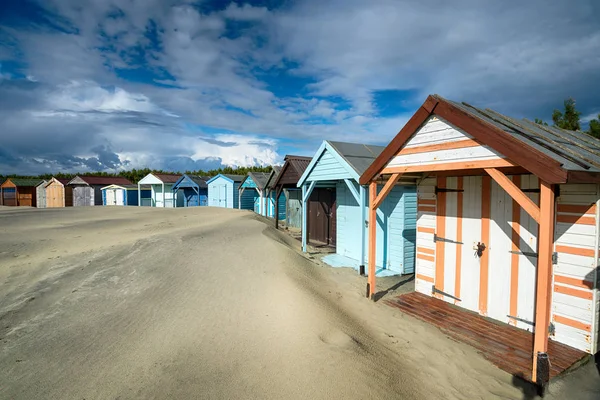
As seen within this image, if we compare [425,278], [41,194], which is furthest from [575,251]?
[41,194]

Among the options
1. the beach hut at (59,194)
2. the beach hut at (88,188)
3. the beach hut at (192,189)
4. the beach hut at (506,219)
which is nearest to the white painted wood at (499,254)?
the beach hut at (506,219)

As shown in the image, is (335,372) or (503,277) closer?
(335,372)

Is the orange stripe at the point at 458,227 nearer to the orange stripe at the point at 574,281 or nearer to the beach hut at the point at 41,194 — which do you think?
the orange stripe at the point at 574,281

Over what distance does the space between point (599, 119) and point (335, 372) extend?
15330 millimetres

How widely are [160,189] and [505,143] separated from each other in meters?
35.1

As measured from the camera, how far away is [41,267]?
29.6 ft

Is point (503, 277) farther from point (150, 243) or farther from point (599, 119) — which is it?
point (599, 119)

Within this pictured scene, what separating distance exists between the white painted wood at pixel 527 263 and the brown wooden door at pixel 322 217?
8.84 metres

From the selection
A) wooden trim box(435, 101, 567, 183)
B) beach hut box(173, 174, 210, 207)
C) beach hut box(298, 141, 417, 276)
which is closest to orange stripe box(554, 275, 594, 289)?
wooden trim box(435, 101, 567, 183)

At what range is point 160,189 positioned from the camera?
34688 mm

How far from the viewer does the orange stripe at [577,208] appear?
4.55 metres

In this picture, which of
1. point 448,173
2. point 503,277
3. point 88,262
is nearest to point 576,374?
point 503,277

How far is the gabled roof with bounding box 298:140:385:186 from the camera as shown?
9.78 metres

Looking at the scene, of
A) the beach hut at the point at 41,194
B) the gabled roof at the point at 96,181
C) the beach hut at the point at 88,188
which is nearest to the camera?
the beach hut at the point at 88,188
